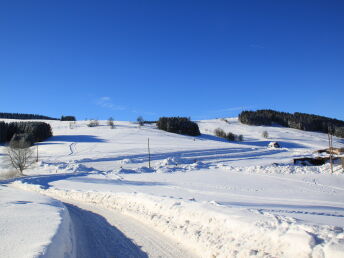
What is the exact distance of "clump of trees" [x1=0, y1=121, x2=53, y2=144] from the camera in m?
70.2

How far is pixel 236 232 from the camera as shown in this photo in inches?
255

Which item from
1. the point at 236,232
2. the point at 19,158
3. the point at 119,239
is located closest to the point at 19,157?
the point at 19,158

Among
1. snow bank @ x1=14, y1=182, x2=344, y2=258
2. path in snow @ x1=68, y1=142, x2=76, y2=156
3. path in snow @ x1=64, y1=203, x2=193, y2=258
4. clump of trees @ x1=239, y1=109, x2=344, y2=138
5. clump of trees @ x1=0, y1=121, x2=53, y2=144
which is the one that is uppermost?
clump of trees @ x1=239, y1=109, x2=344, y2=138

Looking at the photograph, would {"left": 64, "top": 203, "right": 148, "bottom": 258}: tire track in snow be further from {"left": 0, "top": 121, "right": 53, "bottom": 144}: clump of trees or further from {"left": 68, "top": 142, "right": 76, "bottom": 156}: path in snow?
{"left": 0, "top": 121, "right": 53, "bottom": 144}: clump of trees

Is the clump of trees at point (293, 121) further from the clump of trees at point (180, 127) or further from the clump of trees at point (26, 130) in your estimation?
the clump of trees at point (26, 130)

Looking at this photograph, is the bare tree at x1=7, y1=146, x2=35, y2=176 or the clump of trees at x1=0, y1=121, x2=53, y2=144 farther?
the clump of trees at x1=0, y1=121, x2=53, y2=144

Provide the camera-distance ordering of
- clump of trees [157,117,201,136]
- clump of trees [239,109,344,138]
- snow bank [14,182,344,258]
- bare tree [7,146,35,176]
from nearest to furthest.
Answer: snow bank [14,182,344,258], bare tree [7,146,35,176], clump of trees [157,117,201,136], clump of trees [239,109,344,138]

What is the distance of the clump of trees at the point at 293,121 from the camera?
12669 cm

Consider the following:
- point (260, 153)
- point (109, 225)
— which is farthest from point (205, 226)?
point (260, 153)

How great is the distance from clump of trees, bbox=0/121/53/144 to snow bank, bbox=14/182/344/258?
68799mm

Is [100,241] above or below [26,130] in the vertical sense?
below

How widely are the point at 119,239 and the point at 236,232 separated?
330 cm

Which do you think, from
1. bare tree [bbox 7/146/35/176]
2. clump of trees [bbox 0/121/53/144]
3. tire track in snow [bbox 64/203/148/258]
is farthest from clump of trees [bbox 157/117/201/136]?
tire track in snow [bbox 64/203/148/258]

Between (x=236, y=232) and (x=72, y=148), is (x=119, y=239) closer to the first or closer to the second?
(x=236, y=232)
